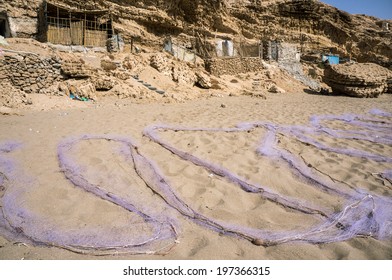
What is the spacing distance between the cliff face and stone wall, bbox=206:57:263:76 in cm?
662

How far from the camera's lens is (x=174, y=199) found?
2146 millimetres

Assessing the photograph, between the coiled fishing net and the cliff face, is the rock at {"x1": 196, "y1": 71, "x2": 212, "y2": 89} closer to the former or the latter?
the coiled fishing net

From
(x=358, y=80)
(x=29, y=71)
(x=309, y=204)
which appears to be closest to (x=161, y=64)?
(x=29, y=71)

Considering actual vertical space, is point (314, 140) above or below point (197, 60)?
below

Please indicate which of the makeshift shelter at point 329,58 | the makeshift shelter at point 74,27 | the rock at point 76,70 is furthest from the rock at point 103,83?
the makeshift shelter at point 329,58

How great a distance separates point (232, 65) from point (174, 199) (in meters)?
12.7

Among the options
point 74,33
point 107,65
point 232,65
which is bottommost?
point 107,65

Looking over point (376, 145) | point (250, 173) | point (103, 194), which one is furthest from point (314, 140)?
point (103, 194)

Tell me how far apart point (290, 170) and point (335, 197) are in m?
0.60

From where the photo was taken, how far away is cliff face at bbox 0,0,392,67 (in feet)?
55.7

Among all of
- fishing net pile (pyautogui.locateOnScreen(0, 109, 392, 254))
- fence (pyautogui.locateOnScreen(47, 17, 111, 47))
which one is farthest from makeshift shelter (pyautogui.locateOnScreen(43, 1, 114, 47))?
fishing net pile (pyautogui.locateOnScreen(0, 109, 392, 254))

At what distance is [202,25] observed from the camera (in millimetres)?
20656

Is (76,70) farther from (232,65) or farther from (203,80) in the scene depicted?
(232,65)
